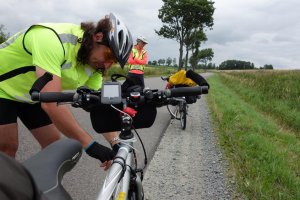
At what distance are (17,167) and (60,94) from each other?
0.75m

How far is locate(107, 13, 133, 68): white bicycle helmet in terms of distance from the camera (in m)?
1.85

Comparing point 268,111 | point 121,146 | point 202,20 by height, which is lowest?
point 268,111

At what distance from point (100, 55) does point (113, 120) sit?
1.59 feet

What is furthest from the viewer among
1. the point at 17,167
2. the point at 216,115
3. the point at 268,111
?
the point at 268,111

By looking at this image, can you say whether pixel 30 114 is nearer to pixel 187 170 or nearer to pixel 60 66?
pixel 60 66

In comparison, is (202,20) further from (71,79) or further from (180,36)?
(71,79)

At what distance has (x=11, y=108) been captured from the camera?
2.52 m

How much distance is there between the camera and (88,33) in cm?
208

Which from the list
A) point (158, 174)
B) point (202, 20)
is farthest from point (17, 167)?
point (202, 20)

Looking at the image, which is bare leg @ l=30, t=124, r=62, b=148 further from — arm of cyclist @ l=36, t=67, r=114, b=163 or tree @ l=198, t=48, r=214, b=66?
tree @ l=198, t=48, r=214, b=66

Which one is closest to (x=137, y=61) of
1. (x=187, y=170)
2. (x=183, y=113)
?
(x=183, y=113)

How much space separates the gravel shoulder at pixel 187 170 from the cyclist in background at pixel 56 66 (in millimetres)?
1617

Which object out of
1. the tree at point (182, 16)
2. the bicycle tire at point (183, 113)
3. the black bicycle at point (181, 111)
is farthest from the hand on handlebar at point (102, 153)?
the tree at point (182, 16)

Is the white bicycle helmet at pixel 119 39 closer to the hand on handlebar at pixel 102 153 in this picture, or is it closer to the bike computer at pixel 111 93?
the bike computer at pixel 111 93
